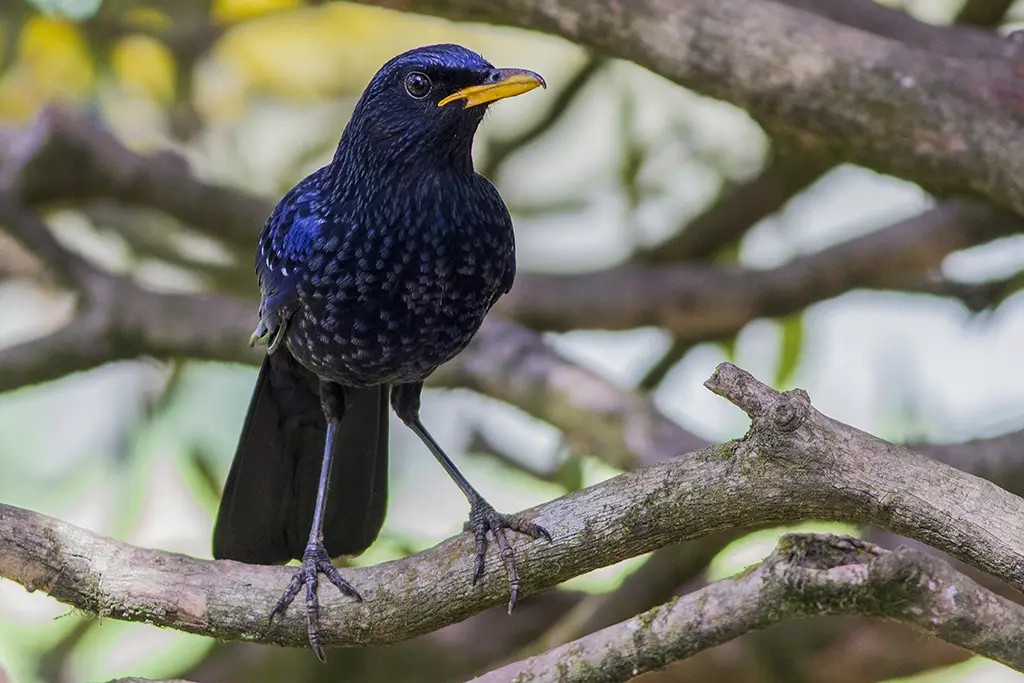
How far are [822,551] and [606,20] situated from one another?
2348mm

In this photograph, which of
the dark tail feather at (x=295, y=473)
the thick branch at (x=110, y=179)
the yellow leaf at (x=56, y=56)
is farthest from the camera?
the yellow leaf at (x=56, y=56)

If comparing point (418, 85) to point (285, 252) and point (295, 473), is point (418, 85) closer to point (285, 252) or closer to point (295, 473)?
point (285, 252)

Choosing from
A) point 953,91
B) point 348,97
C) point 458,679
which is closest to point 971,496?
point 953,91

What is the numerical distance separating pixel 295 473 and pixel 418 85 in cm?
138

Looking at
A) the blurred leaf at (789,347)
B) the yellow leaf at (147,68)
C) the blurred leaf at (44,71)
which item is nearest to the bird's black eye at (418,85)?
the blurred leaf at (789,347)

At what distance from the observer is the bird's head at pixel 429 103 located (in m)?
3.35

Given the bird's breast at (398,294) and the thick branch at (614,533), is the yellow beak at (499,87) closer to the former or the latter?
the bird's breast at (398,294)

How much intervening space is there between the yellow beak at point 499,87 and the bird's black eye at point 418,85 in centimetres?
7

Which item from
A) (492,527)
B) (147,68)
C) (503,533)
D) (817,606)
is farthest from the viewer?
(147,68)

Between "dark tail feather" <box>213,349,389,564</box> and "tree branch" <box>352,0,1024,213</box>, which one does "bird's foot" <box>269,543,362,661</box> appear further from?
"tree branch" <box>352,0,1024,213</box>

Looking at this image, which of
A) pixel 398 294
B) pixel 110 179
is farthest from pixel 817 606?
pixel 110 179

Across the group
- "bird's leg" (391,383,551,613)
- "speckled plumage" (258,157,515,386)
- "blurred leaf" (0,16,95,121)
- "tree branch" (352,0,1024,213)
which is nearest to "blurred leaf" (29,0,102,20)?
"blurred leaf" (0,16,95,121)

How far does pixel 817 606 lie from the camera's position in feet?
7.66

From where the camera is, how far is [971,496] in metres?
2.42
